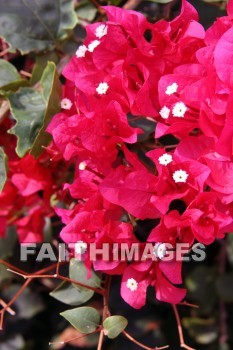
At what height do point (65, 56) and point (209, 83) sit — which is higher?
point (209, 83)

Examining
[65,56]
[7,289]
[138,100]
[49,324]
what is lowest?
[49,324]

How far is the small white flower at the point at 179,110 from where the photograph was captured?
A: 2.80 feet

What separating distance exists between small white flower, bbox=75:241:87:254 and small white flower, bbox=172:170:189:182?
0.53ft

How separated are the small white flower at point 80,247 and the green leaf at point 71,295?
117 mm

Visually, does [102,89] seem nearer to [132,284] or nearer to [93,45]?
[93,45]

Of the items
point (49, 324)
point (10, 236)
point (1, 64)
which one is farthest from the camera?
point (49, 324)

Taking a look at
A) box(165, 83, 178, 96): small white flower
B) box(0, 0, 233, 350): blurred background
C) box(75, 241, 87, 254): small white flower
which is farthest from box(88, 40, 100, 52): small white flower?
box(0, 0, 233, 350): blurred background

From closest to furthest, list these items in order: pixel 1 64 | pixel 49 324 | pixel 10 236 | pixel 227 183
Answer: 1. pixel 227 183
2. pixel 1 64
3. pixel 10 236
4. pixel 49 324

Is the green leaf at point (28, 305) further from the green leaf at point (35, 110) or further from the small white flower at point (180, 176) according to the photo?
the small white flower at point (180, 176)

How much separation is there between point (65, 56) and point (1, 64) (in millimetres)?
120

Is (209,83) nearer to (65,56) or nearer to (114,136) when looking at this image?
(114,136)

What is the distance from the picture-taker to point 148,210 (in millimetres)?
864

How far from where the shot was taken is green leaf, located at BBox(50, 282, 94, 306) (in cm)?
102

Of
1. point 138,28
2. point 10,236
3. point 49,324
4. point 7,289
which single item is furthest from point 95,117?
point 49,324
